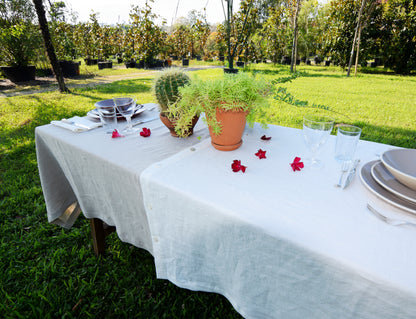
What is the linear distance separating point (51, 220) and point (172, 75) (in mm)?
1424

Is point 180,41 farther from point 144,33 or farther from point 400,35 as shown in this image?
point 400,35

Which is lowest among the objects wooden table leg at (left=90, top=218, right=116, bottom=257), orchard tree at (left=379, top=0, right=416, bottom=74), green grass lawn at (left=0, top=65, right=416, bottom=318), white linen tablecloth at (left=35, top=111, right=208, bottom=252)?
green grass lawn at (left=0, top=65, right=416, bottom=318)

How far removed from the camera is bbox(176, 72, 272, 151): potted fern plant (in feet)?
2.98

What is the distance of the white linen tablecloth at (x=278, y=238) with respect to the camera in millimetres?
548

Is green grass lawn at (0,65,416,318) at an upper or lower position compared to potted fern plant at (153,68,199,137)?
lower

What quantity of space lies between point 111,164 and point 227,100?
594mm

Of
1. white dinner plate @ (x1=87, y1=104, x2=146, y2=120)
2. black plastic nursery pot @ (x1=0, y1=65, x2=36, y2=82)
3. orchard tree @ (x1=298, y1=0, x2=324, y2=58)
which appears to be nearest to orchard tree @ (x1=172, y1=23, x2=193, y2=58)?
orchard tree @ (x1=298, y1=0, x2=324, y2=58)

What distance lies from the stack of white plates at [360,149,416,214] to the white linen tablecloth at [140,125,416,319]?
38 mm

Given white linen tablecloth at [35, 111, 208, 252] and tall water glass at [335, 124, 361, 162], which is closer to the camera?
tall water glass at [335, 124, 361, 162]

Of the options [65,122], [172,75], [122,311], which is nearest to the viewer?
[172,75]

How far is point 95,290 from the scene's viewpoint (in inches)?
60.4

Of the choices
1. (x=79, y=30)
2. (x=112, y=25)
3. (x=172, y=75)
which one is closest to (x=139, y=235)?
(x=172, y=75)

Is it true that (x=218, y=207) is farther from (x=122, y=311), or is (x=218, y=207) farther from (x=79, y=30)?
(x=79, y=30)

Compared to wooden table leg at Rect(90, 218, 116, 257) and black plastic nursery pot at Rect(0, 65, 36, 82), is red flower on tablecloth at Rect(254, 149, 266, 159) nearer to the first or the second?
wooden table leg at Rect(90, 218, 116, 257)
